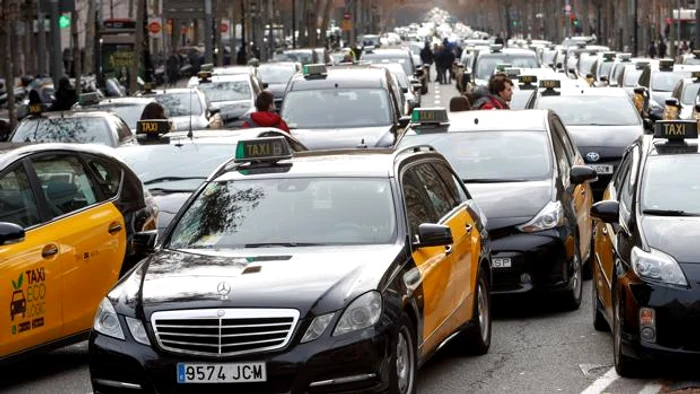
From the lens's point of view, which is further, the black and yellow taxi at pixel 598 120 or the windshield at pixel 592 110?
the windshield at pixel 592 110

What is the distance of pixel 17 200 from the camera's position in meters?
10.5

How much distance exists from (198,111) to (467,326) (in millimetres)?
17812

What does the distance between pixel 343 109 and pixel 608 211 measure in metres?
12.9

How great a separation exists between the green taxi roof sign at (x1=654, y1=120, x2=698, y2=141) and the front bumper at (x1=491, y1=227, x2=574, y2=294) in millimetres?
1747

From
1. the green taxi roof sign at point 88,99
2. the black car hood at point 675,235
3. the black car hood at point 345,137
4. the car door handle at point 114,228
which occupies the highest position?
the black car hood at point 675,235

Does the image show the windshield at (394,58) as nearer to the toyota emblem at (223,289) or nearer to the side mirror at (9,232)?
the side mirror at (9,232)

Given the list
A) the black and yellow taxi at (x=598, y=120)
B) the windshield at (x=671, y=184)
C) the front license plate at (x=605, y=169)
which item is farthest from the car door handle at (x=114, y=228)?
the front license plate at (x=605, y=169)

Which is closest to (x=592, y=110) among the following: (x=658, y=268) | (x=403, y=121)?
(x=403, y=121)

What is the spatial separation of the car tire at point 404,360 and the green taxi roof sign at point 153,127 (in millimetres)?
8037

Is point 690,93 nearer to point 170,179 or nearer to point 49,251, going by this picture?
point 170,179

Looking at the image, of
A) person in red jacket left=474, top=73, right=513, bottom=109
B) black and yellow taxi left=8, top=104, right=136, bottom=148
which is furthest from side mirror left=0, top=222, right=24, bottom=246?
person in red jacket left=474, top=73, right=513, bottom=109

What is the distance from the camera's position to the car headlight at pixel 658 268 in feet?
31.5

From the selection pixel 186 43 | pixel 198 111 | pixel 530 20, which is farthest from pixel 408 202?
pixel 530 20

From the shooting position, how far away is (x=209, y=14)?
5634cm
